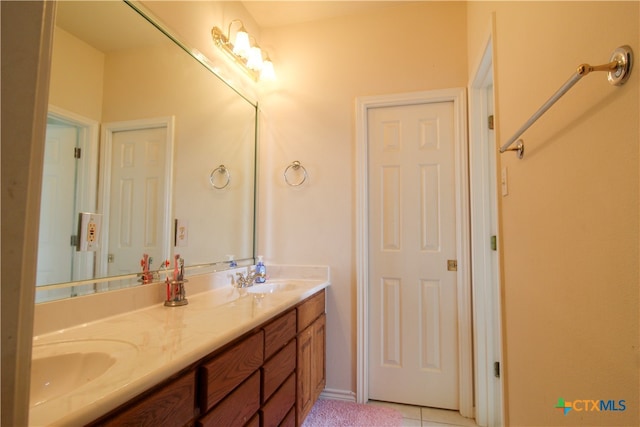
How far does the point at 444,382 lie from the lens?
191 centimetres

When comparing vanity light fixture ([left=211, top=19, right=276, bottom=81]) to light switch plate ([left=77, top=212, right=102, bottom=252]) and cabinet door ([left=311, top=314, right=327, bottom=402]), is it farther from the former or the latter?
cabinet door ([left=311, top=314, right=327, bottom=402])

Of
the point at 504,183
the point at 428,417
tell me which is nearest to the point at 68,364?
the point at 504,183

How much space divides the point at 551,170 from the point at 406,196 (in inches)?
47.0

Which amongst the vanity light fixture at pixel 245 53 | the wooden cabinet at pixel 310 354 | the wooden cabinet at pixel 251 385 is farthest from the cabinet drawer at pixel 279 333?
the vanity light fixture at pixel 245 53

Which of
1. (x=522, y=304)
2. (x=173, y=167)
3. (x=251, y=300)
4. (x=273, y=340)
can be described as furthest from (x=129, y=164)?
(x=522, y=304)

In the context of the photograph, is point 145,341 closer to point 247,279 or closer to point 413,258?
point 247,279

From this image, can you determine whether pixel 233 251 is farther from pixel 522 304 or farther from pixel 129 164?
pixel 522 304

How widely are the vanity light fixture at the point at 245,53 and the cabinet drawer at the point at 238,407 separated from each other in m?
1.84

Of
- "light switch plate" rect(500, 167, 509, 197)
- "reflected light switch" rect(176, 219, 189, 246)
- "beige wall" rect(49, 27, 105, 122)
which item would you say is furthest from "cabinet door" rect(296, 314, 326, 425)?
"beige wall" rect(49, 27, 105, 122)

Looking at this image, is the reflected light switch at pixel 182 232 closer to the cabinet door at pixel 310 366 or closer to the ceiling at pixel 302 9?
the cabinet door at pixel 310 366

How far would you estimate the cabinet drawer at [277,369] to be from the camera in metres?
1.19

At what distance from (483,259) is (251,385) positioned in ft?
4.94

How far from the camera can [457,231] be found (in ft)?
6.28

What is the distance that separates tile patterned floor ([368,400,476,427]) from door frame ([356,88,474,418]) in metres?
0.06
